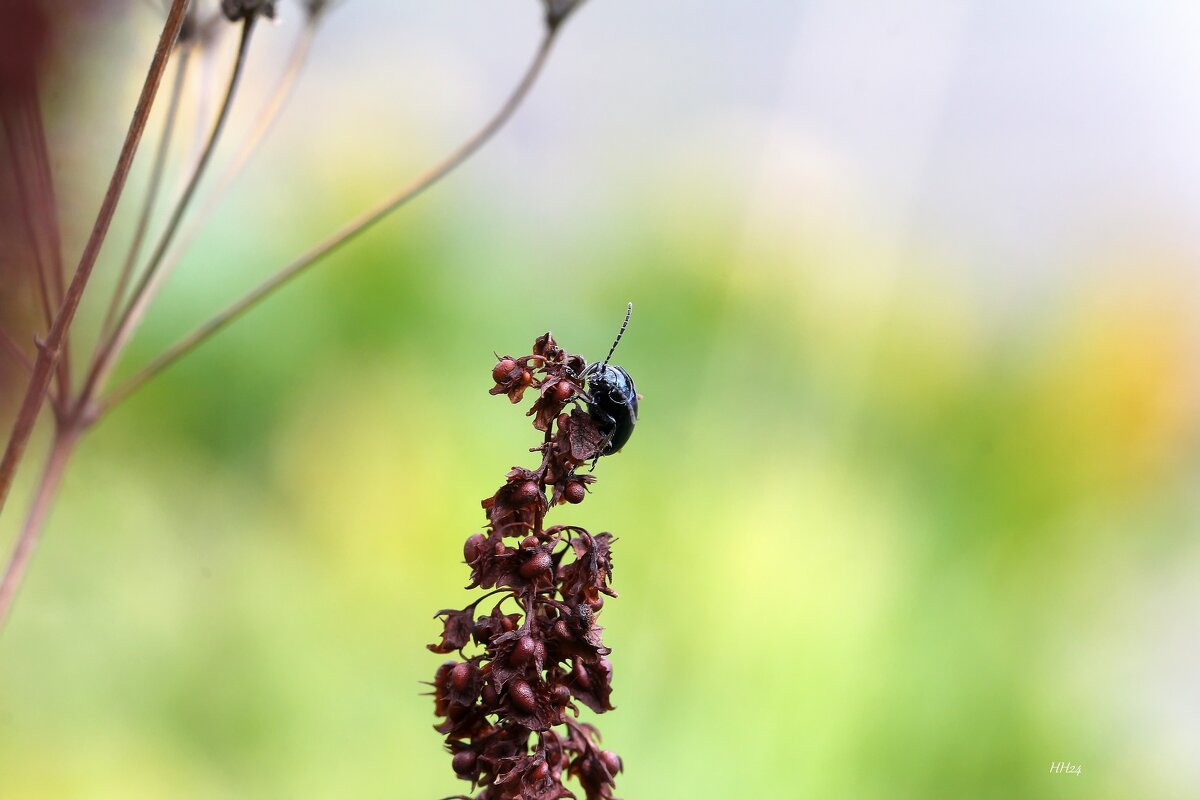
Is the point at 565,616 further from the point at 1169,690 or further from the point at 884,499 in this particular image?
the point at 1169,690

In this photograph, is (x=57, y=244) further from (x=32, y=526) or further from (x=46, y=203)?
(x=32, y=526)

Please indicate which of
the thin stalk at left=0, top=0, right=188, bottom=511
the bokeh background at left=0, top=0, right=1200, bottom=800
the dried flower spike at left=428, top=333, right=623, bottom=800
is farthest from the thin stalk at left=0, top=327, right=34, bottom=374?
the bokeh background at left=0, top=0, right=1200, bottom=800

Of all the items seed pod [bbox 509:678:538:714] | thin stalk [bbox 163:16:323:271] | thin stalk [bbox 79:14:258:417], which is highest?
thin stalk [bbox 163:16:323:271]

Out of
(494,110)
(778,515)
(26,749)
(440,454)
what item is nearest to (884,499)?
(778,515)

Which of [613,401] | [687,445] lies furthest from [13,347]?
[687,445]

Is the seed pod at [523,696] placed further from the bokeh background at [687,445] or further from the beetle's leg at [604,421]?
the bokeh background at [687,445]

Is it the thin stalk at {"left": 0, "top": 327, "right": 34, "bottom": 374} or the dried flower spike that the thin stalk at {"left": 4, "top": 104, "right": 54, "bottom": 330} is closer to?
the thin stalk at {"left": 0, "top": 327, "right": 34, "bottom": 374}
